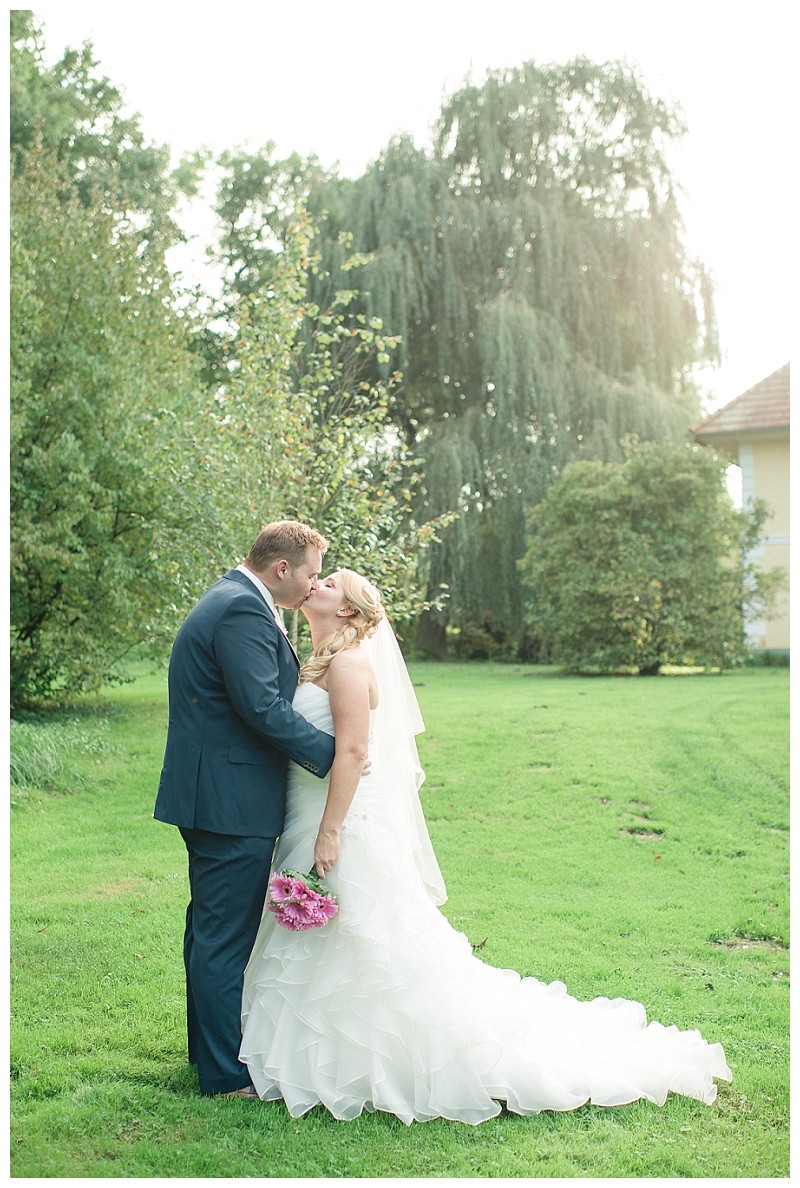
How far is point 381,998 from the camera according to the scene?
3.79m

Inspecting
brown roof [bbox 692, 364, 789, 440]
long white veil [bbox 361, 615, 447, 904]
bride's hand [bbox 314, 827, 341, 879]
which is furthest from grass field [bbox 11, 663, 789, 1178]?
brown roof [bbox 692, 364, 789, 440]

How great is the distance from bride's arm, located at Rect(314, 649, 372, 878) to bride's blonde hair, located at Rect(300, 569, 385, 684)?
0.13m

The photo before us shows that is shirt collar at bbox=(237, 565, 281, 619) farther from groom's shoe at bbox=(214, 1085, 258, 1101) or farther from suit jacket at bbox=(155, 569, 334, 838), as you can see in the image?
groom's shoe at bbox=(214, 1085, 258, 1101)

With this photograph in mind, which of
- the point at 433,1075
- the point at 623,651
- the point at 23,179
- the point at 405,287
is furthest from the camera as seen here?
the point at 405,287

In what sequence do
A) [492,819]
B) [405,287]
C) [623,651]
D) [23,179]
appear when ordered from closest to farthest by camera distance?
[492,819]
[23,179]
[623,651]
[405,287]

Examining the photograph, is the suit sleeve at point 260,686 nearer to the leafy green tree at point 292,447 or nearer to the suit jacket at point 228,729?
the suit jacket at point 228,729

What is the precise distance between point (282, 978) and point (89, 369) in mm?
9082

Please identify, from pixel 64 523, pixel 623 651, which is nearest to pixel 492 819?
pixel 64 523

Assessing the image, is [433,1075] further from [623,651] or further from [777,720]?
[623,651]

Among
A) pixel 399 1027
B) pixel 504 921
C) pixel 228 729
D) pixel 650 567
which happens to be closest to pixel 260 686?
pixel 228 729

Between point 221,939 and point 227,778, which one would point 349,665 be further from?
point 221,939

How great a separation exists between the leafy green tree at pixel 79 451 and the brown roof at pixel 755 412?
13.5 metres

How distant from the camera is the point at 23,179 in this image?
1251 centimetres

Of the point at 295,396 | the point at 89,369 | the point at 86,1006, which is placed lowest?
the point at 86,1006
